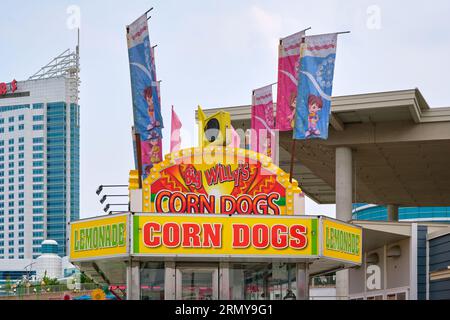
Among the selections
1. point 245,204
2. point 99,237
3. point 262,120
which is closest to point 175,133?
point 262,120

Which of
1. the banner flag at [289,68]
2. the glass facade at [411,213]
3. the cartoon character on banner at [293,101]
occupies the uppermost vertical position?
the glass facade at [411,213]

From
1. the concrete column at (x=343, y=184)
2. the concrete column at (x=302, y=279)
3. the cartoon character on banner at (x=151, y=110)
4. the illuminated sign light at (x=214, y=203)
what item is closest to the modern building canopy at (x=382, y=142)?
the concrete column at (x=343, y=184)

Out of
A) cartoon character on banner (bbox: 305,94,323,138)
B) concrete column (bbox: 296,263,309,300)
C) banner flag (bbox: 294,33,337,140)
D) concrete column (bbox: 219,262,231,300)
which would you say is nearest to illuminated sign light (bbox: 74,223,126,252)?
concrete column (bbox: 219,262,231,300)

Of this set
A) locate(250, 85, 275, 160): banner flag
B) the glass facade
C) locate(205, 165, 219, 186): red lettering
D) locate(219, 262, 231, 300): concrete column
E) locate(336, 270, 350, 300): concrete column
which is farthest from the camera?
the glass facade

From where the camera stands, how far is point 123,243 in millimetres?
26703

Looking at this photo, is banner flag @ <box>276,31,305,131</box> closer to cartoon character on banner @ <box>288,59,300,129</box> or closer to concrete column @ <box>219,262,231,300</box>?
cartoon character on banner @ <box>288,59,300,129</box>

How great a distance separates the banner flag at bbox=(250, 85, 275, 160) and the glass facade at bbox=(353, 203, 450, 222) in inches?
A: 4476

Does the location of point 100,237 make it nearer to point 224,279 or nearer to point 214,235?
point 214,235

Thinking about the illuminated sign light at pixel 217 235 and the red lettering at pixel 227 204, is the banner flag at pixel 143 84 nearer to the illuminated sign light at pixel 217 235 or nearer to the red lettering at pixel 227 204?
the red lettering at pixel 227 204

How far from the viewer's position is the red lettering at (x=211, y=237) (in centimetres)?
2681

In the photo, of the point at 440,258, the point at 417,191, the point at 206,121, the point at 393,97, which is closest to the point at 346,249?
the point at 206,121

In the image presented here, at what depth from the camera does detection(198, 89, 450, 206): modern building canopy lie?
44.4 m

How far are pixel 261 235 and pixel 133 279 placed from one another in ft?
14.8
